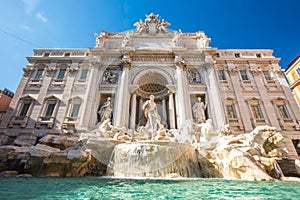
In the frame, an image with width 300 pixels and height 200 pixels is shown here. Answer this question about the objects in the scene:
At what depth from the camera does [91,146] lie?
7641 millimetres


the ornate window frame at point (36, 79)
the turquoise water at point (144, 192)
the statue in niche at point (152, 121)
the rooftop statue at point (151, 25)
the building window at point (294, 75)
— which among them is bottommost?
the turquoise water at point (144, 192)

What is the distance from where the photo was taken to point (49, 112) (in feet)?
44.2

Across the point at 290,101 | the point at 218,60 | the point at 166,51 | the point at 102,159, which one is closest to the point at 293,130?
the point at 290,101

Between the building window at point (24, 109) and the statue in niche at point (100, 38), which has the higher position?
the statue in niche at point (100, 38)

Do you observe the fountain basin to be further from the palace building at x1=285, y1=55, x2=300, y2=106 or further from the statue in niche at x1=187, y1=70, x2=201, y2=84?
the palace building at x1=285, y1=55, x2=300, y2=106

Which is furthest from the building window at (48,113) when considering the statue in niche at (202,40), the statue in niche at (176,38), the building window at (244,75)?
the building window at (244,75)

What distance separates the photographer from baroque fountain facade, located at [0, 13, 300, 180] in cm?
713

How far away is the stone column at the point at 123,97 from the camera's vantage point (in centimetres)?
1219

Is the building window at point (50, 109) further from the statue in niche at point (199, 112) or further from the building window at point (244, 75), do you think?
the building window at point (244, 75)

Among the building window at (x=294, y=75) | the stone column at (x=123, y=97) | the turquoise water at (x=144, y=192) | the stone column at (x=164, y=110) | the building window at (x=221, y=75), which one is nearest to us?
the turquoise water at (x=144, y=192)

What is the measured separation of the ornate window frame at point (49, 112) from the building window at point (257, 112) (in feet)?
59.0

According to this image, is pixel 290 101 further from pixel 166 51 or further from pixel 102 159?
pixel 102 159

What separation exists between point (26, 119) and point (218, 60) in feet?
64.6

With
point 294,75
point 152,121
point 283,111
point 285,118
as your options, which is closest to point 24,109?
point 152,121
